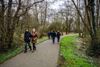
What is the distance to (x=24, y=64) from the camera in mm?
14977

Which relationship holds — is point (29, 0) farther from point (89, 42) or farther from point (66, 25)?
point (66, 25)

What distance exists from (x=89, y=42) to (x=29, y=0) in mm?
9710

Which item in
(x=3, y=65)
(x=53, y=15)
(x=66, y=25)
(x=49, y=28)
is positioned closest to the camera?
(x=3, y=65)

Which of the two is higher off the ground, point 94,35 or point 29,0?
point 29,0

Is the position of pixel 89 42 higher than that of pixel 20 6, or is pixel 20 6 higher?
pixel 20 6

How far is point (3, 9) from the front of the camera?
2206cm

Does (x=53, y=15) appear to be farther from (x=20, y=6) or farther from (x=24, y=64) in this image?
(x=24, y=64)

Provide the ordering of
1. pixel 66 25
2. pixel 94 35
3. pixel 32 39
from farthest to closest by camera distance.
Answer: pixel 66 25 → pixel 94 35 → pixel 32 39

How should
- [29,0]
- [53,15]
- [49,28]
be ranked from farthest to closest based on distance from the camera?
[53,15]
[49,28]
[29,0]

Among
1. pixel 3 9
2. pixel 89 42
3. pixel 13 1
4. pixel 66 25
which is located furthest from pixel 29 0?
pixel 66 25

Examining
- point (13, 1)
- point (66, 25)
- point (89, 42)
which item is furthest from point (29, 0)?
point (66, 25)

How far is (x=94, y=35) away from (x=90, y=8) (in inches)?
106

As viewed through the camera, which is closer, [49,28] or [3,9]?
[3,9]

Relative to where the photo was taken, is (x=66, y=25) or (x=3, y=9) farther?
(x=66, y=25)
